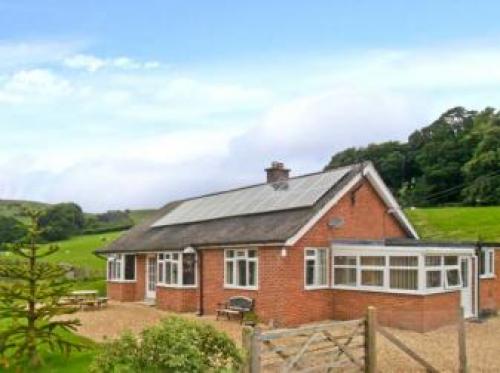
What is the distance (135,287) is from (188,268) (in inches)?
276

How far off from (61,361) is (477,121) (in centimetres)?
7555

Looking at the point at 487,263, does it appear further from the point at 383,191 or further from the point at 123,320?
the point at 123,320

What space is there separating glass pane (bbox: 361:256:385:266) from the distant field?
24.6 meters

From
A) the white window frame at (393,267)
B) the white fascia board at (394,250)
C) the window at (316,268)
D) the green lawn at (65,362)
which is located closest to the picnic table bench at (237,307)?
the window at (316,268)

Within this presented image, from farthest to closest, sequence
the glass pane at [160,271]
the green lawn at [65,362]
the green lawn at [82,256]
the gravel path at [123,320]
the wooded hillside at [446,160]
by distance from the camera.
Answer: the wooded hillside at [446,160] → the green lawn at [82,256] → the glass pane at [160,271] → the gravel path at [123,320] → the green lawn at [65,362]

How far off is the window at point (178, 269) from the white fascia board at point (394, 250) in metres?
6.95

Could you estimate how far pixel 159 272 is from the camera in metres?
30.6

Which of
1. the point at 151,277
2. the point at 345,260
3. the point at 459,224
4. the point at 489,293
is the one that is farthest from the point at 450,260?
the point at 459,224

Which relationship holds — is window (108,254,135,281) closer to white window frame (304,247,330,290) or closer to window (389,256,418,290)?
white window frame (304,247,330,290)

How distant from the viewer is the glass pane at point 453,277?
74.3 ft

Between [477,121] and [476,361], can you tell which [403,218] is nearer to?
[476,361]

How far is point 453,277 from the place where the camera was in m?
23.0

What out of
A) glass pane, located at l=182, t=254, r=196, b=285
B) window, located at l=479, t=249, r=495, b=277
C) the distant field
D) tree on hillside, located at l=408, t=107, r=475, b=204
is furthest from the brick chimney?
tree on hillside, located at l=408, t=107, r=475, b=204

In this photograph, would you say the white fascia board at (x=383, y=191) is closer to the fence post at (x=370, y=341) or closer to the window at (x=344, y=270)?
the window at (x=344, y=270)
